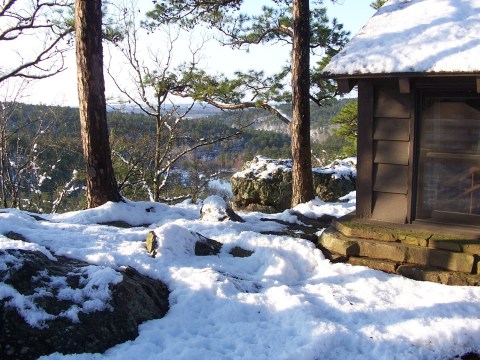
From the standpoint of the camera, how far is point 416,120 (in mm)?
5188

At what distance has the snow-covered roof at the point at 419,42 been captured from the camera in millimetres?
4559

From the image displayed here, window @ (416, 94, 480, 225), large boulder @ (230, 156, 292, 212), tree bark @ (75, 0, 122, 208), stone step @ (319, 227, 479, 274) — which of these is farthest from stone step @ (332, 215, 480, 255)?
large boulder @ (230, 156, 292, 212)

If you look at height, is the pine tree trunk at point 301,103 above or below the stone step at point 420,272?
above

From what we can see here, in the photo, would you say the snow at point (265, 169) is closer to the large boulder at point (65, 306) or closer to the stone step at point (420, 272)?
the stone step at point (420, 272)

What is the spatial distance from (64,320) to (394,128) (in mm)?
4319

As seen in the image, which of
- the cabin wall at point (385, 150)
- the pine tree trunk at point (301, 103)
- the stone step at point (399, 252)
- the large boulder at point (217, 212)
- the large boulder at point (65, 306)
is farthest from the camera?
the pine tree trunk at point (301, 103)

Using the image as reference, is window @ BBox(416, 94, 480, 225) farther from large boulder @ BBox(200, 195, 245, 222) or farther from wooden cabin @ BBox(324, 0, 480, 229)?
large boulder @ BBox(200, 195, 245, 222)

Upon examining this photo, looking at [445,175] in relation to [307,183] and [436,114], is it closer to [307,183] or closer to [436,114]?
[436,114]

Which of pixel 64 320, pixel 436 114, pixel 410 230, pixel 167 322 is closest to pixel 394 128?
pixel 436 114

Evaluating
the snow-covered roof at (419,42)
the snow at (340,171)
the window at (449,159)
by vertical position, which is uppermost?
the snow-covered roof at (419,42)

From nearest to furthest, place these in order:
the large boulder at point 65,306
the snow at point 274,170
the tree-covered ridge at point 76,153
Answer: the large boulder at point 65,306, the snow at point 274,170, the tree-covered ridge at point 76,153

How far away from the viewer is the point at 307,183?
30.5ft

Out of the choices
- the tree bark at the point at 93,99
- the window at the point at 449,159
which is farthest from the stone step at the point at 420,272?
the tree bark at the point at 93,99

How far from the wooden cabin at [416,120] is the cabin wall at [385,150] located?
0.01 m
